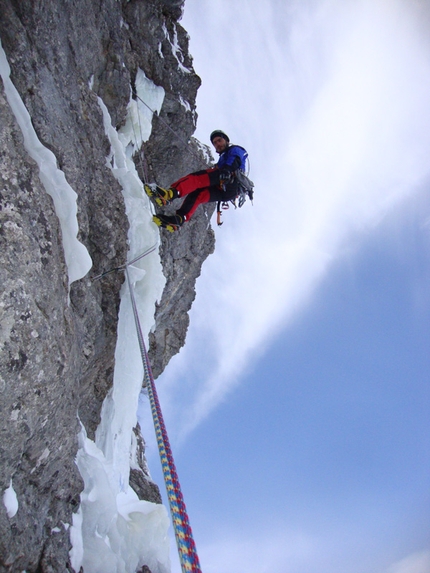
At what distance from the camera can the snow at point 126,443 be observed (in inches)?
147

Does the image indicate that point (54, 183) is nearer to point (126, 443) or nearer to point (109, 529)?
point (109, 529)

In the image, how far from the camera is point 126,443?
557 centimetres

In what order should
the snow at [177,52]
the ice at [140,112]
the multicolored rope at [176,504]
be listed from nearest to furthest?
the multicolored rope at [176,504], the ice at [140,112], the snow at [177,52]

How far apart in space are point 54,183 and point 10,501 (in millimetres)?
2540

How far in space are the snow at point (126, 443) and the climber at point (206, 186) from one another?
0.92 feet

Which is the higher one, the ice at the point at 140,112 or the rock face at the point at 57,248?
the ice at the point at 140,112

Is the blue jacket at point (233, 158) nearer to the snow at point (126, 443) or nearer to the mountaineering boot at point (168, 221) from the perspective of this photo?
the mountaineering boot at point (168, 221)

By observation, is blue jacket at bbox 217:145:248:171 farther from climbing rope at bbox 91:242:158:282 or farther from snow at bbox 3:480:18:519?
snow at bbox 3:480:18:519

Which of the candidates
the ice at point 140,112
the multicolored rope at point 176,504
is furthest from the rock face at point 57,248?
the multicolored rope at point 176,504

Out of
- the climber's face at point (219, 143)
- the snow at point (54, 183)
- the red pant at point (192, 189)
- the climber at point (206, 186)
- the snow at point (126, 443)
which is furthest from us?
the climber's face at point (219, 143)

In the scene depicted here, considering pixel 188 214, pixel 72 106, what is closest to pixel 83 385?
pixel 188 214

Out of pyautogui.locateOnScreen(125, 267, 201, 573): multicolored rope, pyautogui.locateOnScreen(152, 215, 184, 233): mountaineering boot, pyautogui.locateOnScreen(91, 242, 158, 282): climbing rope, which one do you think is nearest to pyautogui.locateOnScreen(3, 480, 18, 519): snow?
pyautogui.locateOnScreen(125, 267, 201, 573): multicolored rope

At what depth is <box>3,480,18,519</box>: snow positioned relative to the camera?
2732 mm

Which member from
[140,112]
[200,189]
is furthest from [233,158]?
[140,112]
